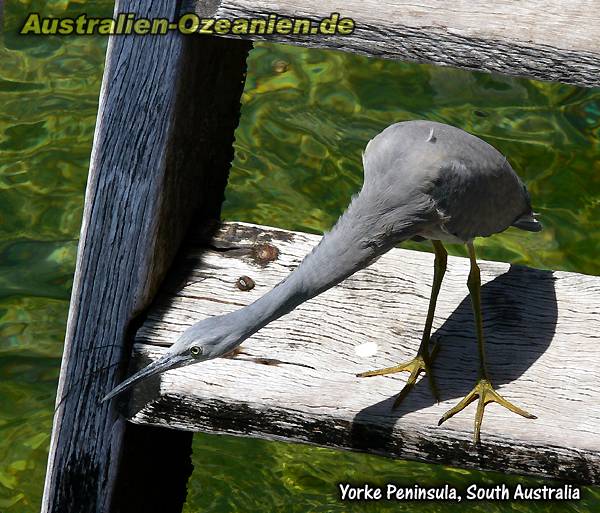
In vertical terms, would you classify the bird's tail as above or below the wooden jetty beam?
above

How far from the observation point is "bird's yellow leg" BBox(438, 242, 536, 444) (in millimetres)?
2273

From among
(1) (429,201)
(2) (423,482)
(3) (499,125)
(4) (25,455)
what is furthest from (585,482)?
(3) (499,125)

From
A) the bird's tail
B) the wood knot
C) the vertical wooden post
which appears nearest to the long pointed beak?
the vertical wooden post

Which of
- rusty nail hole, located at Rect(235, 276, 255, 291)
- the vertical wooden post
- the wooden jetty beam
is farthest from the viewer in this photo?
rusty nail hole, located at Rect(235, 276, 255, 291)

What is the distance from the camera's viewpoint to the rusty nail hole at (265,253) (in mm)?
2621

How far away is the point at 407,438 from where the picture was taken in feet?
7.43

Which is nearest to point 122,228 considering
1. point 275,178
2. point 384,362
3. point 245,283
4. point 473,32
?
point 245,283

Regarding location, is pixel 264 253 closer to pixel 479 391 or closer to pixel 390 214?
pixel 390 214

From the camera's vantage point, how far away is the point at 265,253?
2.63m

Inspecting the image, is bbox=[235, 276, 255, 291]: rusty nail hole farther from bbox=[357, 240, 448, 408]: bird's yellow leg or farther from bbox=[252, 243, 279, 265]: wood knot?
bbox=[357, 240, 448, 408]: bird's yellow leg

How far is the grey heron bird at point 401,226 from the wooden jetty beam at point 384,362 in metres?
0.06

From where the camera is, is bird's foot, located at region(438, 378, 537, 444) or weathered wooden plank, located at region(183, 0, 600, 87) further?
bird's foot, located at region(438, 378, 537, 444)

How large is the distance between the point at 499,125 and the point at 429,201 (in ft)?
8.96

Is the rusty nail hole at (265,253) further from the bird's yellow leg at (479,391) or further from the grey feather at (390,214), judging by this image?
the bird's yellow leg at (479,391)
